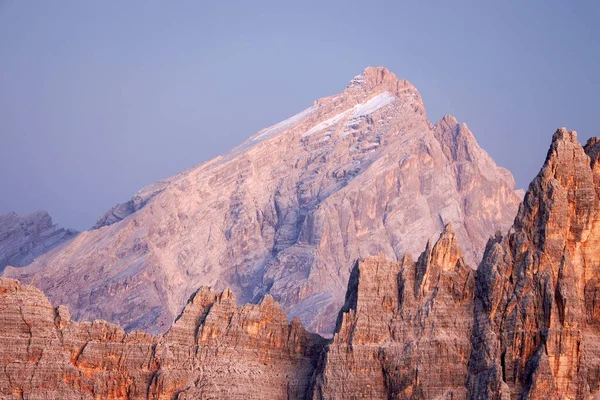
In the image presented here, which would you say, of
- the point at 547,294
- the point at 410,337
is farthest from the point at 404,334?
the point at 547,294

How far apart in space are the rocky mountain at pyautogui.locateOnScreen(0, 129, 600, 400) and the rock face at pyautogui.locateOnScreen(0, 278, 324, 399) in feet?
0.28

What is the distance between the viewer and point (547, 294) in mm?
113125

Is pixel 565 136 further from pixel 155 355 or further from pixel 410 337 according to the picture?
pixel 155 355

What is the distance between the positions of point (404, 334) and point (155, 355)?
15.7 m

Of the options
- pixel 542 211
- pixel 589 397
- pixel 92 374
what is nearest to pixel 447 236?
pixel 542 211

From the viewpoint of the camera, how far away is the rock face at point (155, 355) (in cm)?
11438

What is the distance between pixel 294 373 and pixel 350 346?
627cm

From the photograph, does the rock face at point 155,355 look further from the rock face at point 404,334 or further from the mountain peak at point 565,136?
the mountain peak at point 565,136

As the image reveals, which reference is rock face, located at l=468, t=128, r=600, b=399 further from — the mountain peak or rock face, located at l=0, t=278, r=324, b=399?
rock face, located at l=0, t=278, r=324, b=399

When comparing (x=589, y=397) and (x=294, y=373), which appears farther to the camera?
(x=294, y=373)

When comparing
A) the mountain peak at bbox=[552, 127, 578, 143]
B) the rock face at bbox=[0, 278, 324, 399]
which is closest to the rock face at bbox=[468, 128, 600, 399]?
the mountain peak at bbox=[552, 127, 578, 143]

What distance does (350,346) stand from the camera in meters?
115

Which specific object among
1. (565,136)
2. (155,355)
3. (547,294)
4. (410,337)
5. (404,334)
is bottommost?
(155,355)

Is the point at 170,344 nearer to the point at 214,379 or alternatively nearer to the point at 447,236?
the point at 214,379
